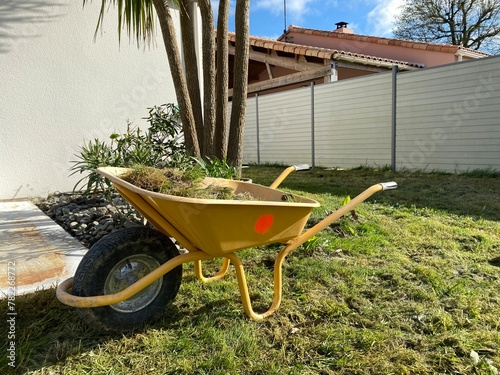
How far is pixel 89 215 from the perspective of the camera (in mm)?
3365

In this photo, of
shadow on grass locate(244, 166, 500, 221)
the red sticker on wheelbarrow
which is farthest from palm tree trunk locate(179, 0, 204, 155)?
the red sticker on wheelbarrow

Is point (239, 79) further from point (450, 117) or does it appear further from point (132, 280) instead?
point (450, 117)

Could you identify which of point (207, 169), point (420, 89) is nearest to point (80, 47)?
point (207, 169)

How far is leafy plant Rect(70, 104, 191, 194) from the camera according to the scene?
277 cm

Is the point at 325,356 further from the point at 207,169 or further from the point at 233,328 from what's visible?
the point at 207,169

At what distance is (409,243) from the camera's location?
285 centimetres

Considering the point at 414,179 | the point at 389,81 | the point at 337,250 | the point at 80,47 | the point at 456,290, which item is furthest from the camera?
the point at 389,81

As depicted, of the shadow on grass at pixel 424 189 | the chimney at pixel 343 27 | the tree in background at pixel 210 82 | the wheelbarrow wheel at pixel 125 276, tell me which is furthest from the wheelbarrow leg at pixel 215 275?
the chimney at pixel 343 27

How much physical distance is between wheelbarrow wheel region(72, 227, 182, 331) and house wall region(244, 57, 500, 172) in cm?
622

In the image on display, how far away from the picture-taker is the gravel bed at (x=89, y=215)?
2930 mm

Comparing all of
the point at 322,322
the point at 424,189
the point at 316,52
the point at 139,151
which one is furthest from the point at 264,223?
the point at 316,52

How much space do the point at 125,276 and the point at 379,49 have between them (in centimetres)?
1389

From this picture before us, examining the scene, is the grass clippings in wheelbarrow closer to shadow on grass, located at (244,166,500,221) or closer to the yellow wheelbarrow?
the yellow wheelbarrow

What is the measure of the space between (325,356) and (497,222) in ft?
9.13
